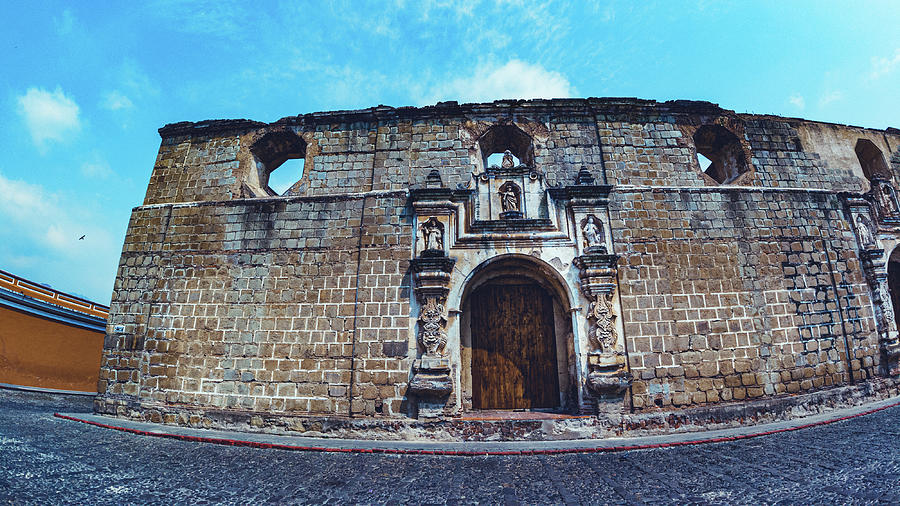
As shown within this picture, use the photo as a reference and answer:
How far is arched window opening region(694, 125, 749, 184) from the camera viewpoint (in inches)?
329

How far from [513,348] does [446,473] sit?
3.26 m

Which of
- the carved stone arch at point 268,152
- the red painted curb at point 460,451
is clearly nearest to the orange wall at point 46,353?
the red painted curb at point 460,451

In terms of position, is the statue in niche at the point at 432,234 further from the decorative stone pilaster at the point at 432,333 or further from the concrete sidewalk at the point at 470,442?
the concrete sidewalk at the point at 470,442

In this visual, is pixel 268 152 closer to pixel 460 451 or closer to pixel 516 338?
pixel 516 338

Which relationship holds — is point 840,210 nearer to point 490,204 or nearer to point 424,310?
point 490,204

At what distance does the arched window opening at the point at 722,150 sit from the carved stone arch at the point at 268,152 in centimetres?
950

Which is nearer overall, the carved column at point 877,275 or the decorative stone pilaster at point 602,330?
the decorative stone pilaster at point 602,330

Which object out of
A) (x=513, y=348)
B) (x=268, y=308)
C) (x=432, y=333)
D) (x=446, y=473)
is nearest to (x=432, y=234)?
(x=432, y=333)

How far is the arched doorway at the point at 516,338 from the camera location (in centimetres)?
693

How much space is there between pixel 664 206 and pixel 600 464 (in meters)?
5.32

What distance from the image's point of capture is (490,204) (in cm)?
742

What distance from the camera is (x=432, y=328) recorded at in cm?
657

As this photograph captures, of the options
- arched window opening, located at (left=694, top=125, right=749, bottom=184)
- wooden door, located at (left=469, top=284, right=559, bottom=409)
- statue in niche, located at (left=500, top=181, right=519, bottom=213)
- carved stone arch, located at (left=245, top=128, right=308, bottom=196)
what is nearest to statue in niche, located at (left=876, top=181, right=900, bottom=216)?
arched window opening, located at (left=694, top=125, right=749, bottom=184)

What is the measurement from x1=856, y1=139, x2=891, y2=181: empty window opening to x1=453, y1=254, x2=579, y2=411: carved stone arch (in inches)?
344
